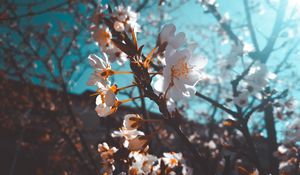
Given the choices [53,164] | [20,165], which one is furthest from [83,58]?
[20,165]

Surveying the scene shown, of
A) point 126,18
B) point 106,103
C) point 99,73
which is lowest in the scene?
point 106,103

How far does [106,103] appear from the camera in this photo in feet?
3.36

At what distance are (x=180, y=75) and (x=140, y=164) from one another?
1.82ft

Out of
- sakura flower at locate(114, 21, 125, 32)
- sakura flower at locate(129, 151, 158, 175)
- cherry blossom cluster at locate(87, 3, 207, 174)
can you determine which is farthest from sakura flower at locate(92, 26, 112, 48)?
sakura flower at locate(129, 151, 158, 175)

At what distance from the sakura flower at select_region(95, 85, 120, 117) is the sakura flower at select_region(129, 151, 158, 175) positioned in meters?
0.36

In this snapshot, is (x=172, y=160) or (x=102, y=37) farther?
(x=102, y=37)

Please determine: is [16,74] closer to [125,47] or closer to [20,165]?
[125,47]

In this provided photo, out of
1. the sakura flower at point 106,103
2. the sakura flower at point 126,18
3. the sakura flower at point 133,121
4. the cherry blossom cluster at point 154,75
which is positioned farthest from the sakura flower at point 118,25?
the sakura flower at point 133,121

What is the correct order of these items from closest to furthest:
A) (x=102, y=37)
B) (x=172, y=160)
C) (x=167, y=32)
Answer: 1. (x=167, y=32)
2. (x=172, y=160)
3. (x=102, y=37)

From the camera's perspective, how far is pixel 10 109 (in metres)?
7.76

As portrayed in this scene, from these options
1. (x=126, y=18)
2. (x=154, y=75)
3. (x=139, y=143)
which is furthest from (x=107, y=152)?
(x=126, y=18)

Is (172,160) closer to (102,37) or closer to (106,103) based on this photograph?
(106,103)

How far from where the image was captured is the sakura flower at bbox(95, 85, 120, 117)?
1.03 meters

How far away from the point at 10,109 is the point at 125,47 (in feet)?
25.6
